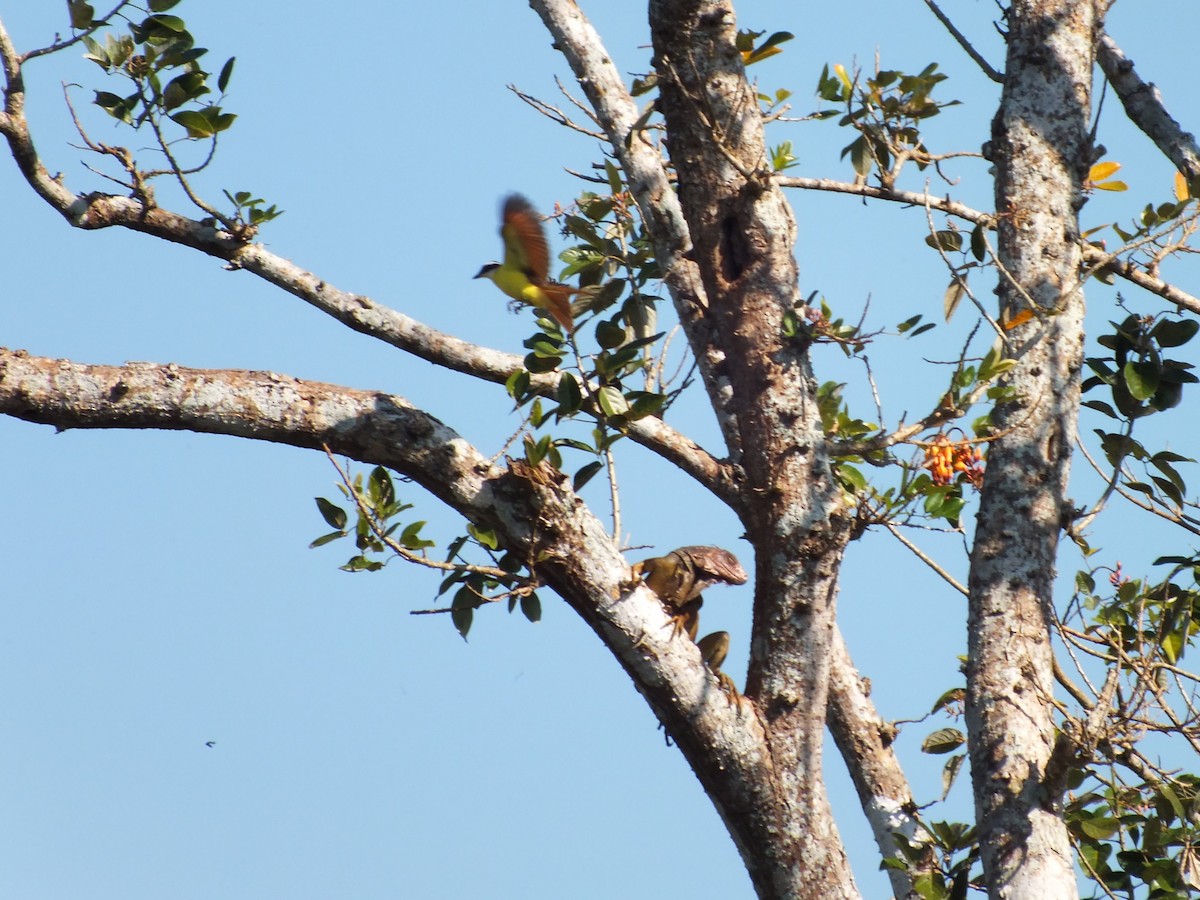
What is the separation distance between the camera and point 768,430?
343cm

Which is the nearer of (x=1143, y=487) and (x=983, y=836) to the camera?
(x=983, y=836)

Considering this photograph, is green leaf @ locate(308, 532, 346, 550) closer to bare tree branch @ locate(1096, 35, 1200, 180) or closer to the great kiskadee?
the great kiskadee

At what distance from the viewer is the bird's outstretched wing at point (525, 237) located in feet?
16.2

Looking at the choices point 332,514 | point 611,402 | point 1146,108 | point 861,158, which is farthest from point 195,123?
point 1146,108

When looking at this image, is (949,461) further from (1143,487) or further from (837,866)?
(837,866)

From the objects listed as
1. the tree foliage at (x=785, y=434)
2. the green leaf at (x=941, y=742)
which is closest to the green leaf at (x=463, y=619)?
the tree foliage at (x=785, y=434)

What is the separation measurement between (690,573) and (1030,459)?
1.67 meters

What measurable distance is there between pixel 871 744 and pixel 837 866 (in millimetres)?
1317

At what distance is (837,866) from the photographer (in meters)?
3.27

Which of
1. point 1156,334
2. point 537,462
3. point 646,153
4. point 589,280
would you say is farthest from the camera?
point 589,280

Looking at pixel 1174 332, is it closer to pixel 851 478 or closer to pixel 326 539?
pixel 851 478

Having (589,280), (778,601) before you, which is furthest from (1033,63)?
(778,601)

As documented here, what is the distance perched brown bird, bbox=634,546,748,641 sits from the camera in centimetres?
500

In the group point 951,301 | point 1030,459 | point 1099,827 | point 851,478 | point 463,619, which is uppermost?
point 951,301
